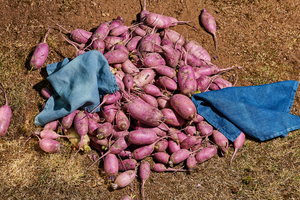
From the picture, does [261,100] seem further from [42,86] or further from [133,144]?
[42,86]

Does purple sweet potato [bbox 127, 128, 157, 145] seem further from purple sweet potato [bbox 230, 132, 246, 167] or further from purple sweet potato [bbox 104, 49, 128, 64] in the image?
purple sweet potato [bbox 230, 132, 246, 167]

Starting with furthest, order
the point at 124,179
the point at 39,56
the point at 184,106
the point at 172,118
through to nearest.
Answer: the point at 39,56, the point at 172,118, the point at 184,106, the point at 124,179

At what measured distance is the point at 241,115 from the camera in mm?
3441

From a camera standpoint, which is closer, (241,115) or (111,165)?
(111,165)

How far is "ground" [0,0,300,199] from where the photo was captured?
320cm

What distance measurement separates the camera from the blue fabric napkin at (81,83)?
121 inches

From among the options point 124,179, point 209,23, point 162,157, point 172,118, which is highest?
point 209,23

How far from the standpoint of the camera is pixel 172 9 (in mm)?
4441

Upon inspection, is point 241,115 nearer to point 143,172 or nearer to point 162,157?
point 162,157

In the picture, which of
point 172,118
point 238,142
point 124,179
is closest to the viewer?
point 124,179

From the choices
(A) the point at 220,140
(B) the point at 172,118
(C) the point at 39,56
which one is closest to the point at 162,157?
Result: (B) the point at 172,118

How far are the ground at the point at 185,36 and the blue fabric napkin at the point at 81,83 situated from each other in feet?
1.82

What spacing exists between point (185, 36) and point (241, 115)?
186 centimetres

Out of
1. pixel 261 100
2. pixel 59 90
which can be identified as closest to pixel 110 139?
pixel 59 90
